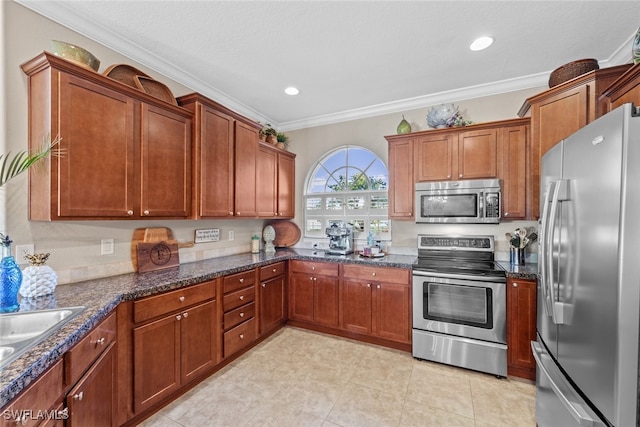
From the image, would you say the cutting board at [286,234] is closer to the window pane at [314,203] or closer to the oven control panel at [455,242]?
the window pane at [314,203]

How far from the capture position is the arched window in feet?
12.1

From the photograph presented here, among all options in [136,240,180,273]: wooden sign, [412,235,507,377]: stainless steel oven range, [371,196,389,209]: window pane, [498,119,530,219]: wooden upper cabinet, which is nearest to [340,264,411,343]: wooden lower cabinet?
[412,235,507,377]: stainless steel oven range

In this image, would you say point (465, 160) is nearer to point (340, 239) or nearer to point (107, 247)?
point (340, 239)

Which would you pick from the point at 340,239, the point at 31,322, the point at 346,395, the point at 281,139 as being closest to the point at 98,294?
the point at 31,322

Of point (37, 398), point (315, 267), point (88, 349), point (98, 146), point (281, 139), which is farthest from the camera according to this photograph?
point (281, 139)

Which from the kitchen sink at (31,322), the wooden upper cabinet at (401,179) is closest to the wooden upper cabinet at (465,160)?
the wooden upper cabinet at (401,179)

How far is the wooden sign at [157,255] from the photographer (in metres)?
2.36

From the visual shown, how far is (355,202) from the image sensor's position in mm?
3846

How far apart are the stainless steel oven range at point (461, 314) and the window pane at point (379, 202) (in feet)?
3.35

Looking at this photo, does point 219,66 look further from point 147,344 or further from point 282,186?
Result: point 147,344

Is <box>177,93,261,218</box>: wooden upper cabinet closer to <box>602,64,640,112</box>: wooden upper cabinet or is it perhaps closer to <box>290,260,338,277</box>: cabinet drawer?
<box>290,260,338,277</box>: cabinet drawer

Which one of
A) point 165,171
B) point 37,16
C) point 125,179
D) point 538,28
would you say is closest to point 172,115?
point 165,171

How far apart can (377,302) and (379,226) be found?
1069 mm

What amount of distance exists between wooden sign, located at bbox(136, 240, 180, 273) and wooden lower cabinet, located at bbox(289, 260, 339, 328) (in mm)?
1350
